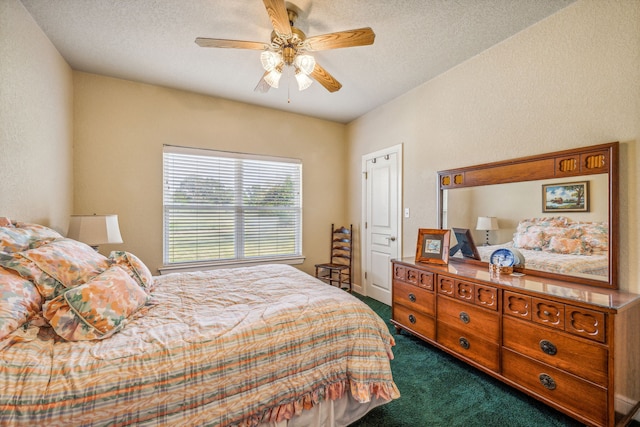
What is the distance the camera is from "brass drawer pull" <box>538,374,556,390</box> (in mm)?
1593

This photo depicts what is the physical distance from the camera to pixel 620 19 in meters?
1.68

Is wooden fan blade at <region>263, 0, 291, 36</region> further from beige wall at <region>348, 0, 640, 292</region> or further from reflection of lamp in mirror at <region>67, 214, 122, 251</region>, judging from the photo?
reflection of lamp in mirror at <region>67, 214, 122, 251</region>

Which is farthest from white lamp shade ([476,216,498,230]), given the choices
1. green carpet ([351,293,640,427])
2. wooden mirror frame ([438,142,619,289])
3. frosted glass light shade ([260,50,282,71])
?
frosted glass light shade ([260,50,282,71])

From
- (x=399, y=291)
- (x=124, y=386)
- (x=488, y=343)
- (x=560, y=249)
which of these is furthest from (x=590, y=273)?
(x=124, y=386)

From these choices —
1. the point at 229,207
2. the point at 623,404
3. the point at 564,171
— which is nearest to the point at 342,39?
the point at 564,171

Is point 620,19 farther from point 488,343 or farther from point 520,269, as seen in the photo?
point 488,343

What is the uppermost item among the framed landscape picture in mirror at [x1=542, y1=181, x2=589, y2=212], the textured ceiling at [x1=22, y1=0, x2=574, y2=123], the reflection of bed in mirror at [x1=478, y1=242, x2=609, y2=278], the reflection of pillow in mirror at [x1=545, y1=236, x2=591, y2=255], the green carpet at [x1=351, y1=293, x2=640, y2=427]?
the textured ceiling at [x1=22, y1=0, x2=574, y2=123]

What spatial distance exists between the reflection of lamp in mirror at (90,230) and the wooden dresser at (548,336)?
2.87 metres

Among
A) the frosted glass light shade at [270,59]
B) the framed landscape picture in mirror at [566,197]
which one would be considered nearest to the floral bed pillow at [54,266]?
the frosted glass light shade at [270,59]

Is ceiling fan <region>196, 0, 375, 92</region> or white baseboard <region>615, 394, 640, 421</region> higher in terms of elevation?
ceiling fan <region>196, 0, 375, 92</region>

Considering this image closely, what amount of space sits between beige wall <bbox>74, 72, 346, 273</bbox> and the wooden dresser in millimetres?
2852

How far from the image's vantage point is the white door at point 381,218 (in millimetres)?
3416

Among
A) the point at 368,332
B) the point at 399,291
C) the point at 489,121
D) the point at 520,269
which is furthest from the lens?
the point at 399,291

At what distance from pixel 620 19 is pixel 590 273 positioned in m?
1.62
